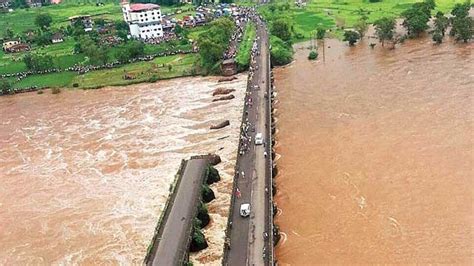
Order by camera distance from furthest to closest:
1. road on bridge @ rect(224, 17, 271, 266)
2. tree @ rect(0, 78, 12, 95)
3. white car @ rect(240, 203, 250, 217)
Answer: tree @ rect(0, 78, 12, 95) < white car @ rect(240, 203, 250, 217) < road on bridge @ rect(224, 17, 271, 266)

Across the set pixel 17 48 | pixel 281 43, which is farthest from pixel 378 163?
pixel 17 48

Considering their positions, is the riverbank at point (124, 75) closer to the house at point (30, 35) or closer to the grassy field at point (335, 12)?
the grassy field at point (335, 12)

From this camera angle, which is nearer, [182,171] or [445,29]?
[182,171]

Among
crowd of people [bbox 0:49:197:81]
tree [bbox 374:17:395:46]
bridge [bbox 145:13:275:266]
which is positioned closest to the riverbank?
crowd of people [bbox 0:49:197:81]

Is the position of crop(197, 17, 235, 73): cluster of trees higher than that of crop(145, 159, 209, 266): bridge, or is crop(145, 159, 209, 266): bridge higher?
crop(197, 17, 235, 73): cluster of trees

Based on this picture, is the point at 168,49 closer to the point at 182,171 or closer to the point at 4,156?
the point at 4,156

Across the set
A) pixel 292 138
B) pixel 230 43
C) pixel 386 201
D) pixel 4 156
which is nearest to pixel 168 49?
pixel 230 43

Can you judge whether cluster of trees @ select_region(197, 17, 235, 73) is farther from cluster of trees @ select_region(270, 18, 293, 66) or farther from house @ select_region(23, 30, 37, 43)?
house @ select_region(23, 30, 37, 43)
